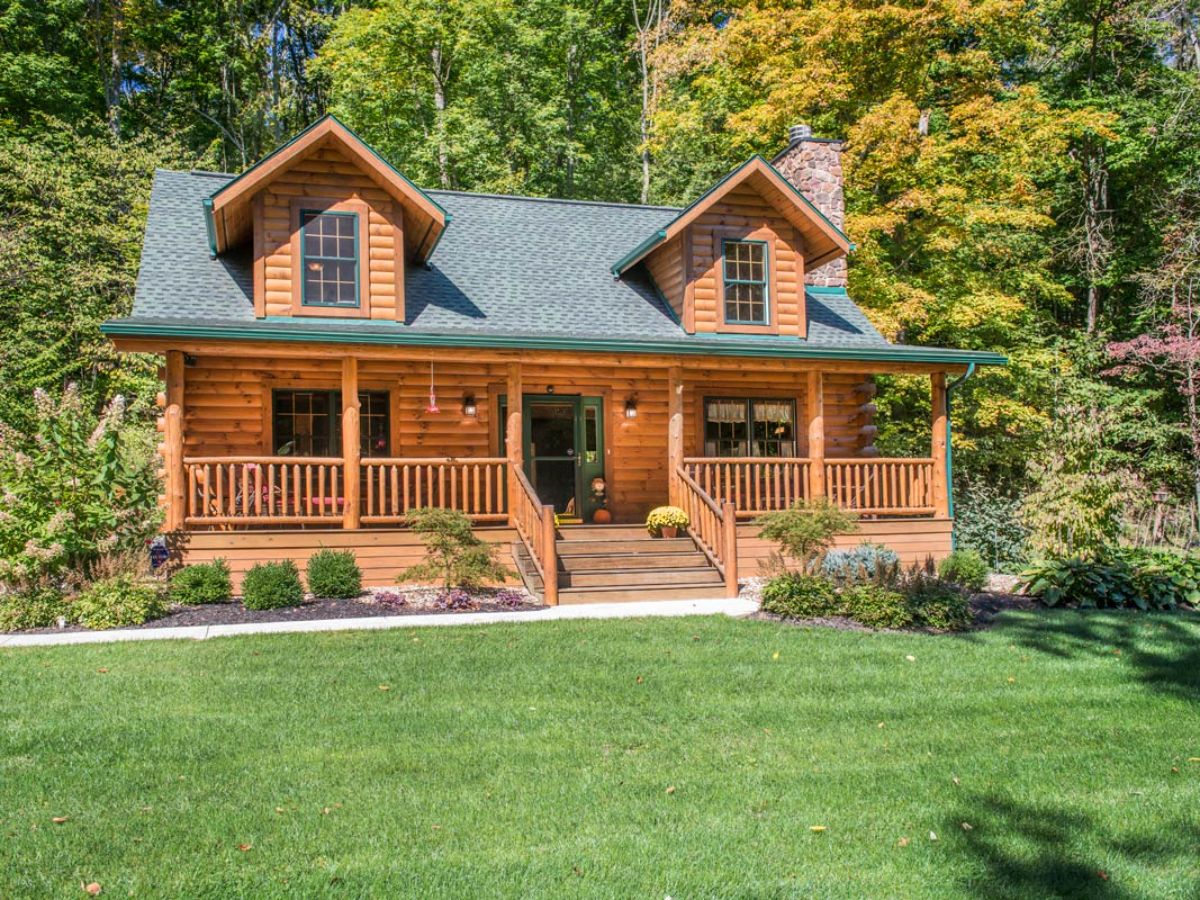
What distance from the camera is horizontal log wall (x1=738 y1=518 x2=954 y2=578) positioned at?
48.4ft

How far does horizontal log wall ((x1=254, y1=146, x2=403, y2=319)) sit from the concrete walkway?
506cm

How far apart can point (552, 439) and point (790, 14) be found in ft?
40.1

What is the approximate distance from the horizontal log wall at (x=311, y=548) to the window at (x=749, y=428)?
4914 mm

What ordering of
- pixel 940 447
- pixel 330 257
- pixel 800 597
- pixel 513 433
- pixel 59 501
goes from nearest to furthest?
pixel 800 597 → pixel 59 501 → pixel 513 433 → pixel 330 257 → pixel 940 447

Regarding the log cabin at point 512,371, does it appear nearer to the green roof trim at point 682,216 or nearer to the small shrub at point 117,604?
the green roof trim at point 682,216

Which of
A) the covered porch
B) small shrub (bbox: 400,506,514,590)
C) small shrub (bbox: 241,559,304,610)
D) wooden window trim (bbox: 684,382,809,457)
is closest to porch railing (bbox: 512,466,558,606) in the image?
the covered porch

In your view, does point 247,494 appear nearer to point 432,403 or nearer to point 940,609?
point 432,403

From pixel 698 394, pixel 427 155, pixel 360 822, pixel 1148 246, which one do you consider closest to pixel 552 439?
pixel 698 394

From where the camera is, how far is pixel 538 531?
40.1 ft

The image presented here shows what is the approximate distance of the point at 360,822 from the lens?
15.4 feet

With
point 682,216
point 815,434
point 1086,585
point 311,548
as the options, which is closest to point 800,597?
point 1086,585

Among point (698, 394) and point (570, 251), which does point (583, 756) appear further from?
point (570, 251)

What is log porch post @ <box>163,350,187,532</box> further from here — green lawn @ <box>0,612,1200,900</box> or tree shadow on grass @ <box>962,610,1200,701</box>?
tree shadow on grass @ <box>962,610,1200,701</box>

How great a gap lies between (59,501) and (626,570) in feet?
21.8
